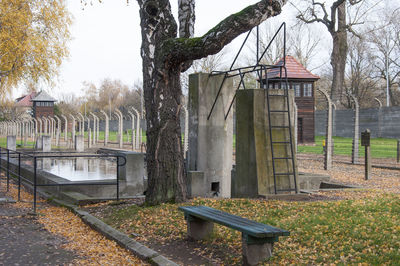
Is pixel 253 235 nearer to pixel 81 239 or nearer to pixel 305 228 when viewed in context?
pixel 305 228

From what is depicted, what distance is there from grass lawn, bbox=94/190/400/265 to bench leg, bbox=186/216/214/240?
0.12 meters

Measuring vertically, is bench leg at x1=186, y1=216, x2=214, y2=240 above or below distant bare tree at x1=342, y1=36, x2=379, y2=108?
below

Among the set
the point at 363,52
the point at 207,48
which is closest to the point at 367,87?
the point at 363,52

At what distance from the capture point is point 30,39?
2262 cm

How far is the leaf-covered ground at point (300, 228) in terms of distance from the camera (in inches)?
221

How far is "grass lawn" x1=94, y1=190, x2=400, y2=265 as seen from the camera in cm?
559

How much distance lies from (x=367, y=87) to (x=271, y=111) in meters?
52.2

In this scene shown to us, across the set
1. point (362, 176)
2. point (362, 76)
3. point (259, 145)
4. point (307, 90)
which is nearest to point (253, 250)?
point (259, 145)

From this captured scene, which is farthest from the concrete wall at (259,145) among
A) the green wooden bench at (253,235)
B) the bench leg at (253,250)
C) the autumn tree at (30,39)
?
the autumn tree at (30,39)

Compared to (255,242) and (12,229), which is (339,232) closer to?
(255,242)

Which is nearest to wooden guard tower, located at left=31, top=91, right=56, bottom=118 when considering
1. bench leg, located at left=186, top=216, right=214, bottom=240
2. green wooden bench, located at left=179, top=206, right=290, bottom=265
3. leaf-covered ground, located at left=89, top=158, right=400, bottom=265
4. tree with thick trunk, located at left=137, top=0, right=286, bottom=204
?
tree with thick trunk, located at left=137, top=0, right=286, bottom=204

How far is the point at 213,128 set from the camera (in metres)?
11.9

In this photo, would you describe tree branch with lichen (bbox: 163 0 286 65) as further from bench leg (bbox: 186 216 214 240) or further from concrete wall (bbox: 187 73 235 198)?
concrete wall (bbox: 187 73 235 198)

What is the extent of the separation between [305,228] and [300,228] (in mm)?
84
